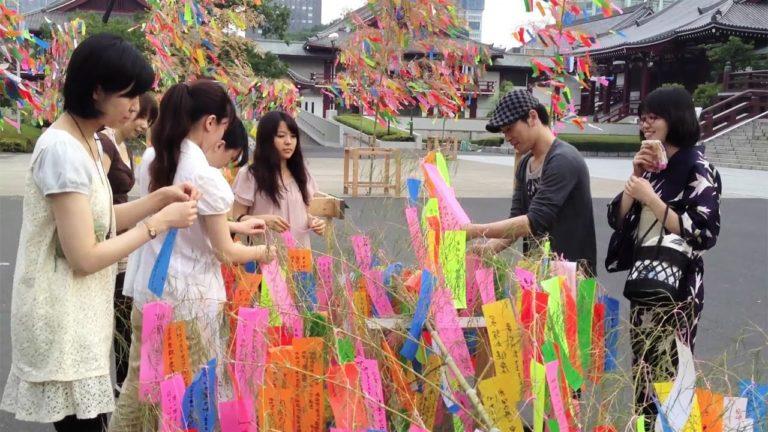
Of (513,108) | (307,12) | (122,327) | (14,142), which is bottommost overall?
(14,142)

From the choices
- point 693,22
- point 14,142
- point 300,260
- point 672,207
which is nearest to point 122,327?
point 300,260

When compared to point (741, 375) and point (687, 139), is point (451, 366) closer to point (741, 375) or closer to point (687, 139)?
point (741, 375)

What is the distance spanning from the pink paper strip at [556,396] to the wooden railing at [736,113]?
22033 millimetres

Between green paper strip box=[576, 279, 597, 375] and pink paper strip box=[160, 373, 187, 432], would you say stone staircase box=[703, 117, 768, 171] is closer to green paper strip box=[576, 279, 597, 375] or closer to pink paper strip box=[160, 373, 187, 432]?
green paper strip box=[576, 279, 597, 375]

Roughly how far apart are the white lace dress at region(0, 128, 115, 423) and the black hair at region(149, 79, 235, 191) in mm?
296

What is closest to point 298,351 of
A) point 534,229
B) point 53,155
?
point 53,155

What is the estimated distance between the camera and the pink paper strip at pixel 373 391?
1029 millimetres

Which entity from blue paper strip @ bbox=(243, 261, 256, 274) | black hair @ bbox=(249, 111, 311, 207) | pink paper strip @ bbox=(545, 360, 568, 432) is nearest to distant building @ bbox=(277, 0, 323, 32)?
black hair @ bbox=(249, 111, 311, 207)

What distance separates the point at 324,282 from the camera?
1398 millimetres

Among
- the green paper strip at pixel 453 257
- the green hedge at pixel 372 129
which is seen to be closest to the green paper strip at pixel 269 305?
the green paper strip at pixel 453 257

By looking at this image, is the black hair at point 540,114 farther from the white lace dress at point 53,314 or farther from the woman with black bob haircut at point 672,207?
the white lace dress at point 53,314

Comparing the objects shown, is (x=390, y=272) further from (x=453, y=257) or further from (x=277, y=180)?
(x=277, y=180)

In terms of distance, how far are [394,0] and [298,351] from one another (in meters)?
4.95

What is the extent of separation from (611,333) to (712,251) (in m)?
6.02
